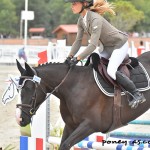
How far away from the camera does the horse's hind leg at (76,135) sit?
202 inches

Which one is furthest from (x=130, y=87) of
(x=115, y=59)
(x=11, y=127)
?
(x=11, y=127)

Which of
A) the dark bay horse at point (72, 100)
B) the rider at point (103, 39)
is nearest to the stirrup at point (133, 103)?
the rider at point (103, 39)

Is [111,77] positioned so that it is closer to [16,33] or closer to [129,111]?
[129,111]

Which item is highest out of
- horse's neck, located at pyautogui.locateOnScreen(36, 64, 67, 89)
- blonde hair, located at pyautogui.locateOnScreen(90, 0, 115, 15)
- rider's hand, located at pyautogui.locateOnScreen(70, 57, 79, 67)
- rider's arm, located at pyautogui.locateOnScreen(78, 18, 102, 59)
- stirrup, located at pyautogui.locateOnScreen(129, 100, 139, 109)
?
blonde hair, located at pyautogui.locateOnScreen(90, 0, 115, 15)

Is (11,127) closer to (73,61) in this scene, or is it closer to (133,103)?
(73,61)

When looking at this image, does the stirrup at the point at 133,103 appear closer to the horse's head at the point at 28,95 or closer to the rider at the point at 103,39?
the rider at the point at 103,39

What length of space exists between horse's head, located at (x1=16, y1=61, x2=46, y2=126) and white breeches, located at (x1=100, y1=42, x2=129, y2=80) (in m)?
0.79

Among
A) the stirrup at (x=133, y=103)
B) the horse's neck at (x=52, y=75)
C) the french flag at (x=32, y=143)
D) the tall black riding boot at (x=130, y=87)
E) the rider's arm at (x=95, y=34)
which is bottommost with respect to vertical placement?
the french flag at (x=32, y=143)

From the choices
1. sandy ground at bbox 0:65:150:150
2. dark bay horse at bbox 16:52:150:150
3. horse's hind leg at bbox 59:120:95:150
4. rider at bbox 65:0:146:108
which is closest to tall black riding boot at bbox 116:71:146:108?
rider at bbox 65:0:146:108

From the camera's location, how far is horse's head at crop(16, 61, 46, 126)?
5.26m

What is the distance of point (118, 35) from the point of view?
5570 mm

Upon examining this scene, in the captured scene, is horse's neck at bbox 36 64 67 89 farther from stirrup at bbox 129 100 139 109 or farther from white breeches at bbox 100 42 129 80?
stirrup at bbox 129 100 139 109


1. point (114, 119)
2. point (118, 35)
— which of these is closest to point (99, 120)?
point (114, 119)

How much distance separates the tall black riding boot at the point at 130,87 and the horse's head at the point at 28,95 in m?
0.88
